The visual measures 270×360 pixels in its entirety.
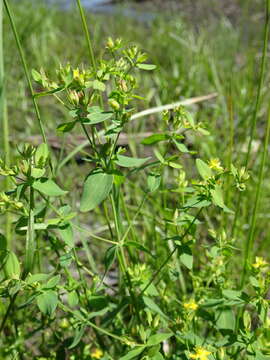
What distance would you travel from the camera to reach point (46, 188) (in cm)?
79

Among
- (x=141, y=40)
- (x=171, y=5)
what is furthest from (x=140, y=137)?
(x=171, y=5)

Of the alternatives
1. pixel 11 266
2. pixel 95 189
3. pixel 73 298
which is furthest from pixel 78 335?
pixel 95 189

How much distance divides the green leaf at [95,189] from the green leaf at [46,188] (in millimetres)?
37

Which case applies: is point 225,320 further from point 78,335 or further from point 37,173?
point 37,173

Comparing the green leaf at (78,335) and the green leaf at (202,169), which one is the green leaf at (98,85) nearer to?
the green leaf at (202,169)

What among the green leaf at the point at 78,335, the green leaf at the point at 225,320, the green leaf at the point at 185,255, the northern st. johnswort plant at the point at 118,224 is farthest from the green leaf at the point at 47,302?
the green leaf at the point at 225,320

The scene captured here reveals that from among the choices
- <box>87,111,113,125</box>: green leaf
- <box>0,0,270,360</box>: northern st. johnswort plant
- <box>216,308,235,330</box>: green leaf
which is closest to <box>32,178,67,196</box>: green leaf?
<box>0,0,270,360</box>: northern st. johnswort plant

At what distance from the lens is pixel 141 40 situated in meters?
3.84

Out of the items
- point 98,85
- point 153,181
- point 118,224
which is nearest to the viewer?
point 98,85

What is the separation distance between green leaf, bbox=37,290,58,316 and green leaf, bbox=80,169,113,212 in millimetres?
154

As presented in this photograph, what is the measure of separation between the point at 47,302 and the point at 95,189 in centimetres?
19

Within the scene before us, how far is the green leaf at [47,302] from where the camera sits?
0.79 meters

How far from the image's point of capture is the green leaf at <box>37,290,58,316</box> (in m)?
0.79

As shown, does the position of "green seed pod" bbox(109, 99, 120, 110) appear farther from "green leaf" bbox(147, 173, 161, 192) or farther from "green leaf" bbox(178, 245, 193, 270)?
"green leaf" bbox(178, 245, 193, 270)
